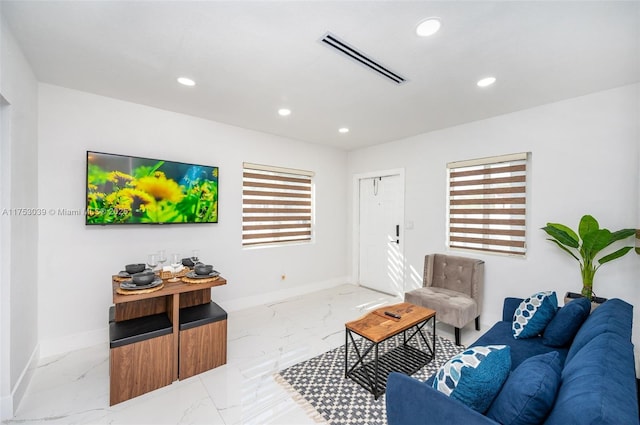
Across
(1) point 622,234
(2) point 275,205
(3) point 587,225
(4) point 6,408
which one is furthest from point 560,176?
(4) point 6,408

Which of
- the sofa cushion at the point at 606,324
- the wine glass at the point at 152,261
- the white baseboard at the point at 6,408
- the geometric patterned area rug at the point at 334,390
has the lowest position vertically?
the geometric patterned area rug at the point at 334,390

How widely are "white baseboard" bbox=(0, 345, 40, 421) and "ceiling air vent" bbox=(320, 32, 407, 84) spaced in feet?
10.8

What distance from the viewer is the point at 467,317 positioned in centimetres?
294

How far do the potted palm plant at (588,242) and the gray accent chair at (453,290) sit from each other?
0.87m

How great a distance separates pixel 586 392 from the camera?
0.89m

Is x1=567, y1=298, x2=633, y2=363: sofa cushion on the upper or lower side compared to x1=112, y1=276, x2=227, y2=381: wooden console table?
upper

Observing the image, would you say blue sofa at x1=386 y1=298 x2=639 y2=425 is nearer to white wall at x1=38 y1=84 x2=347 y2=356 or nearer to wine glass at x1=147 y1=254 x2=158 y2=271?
wine glass at x1=147 y1=254 x2=158 y2=271

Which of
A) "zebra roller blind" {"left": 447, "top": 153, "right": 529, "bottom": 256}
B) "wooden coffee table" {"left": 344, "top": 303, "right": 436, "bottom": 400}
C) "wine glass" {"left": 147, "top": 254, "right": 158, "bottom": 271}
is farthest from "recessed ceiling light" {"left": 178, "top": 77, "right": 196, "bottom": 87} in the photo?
"zebra roller blind" {"left": 447, "top": 153, "right": 529, "bottom": 256}

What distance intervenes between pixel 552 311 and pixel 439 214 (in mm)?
1999

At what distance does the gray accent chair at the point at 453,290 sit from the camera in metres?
2.90

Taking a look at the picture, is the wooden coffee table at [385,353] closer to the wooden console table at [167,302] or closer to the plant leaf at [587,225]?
the wooden console table at [167,302]

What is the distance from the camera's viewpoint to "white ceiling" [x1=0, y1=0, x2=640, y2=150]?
1.64m

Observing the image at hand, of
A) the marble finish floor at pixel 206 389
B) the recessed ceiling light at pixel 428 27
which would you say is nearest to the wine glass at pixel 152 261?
the marble finish floor at pixel 206 389

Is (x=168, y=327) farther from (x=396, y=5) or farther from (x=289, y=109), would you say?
(x=396, y=5)
